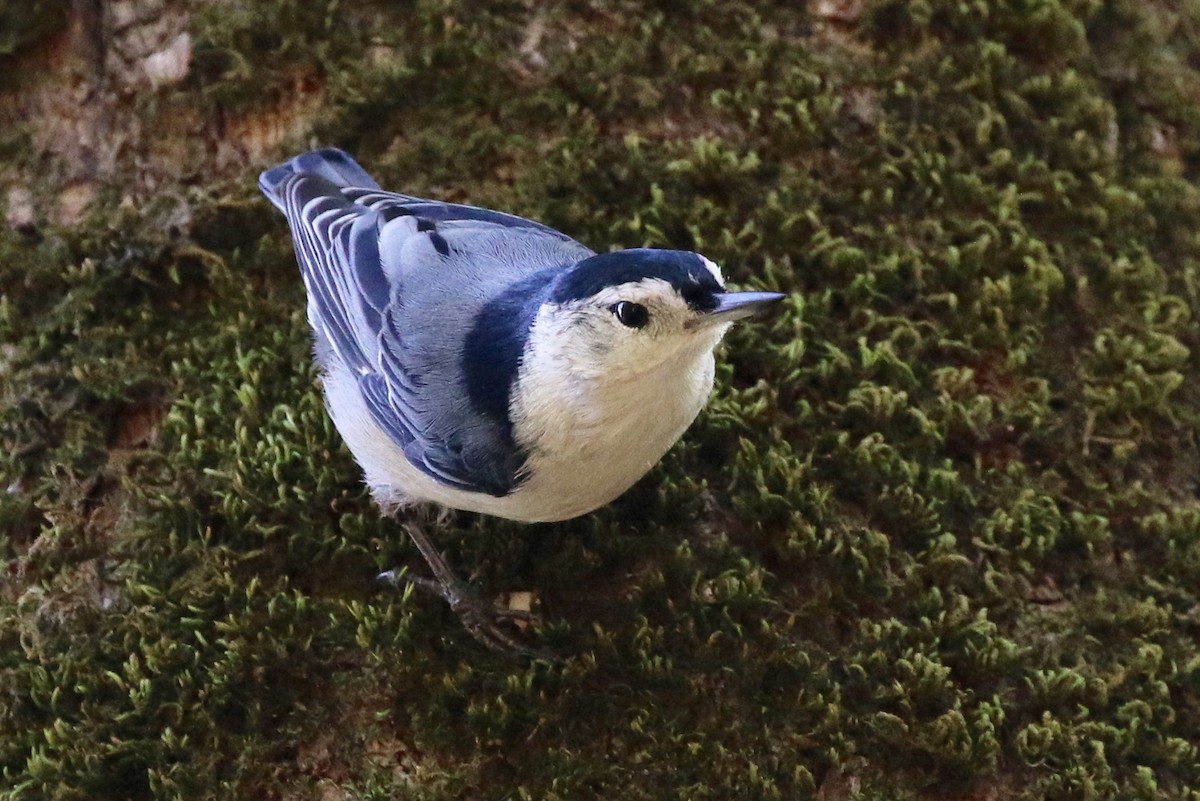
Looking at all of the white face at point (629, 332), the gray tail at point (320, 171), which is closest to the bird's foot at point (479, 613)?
the white face at point (629, 332)

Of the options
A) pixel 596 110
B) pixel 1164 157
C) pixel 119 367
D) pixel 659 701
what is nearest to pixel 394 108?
Result: pixel 596 110

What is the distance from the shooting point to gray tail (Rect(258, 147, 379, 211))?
256 cm

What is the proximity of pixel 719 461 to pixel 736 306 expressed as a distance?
605mm

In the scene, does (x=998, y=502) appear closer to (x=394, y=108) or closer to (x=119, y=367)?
→ (x=394, y=108)

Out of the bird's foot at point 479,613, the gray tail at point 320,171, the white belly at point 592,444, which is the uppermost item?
the gray tail at point 320,171

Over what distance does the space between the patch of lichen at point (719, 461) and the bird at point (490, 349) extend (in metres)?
0.19

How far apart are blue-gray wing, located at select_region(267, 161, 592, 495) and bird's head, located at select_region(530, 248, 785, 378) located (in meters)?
0.18

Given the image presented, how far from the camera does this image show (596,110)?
2.84 metres

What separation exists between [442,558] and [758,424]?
748 mm

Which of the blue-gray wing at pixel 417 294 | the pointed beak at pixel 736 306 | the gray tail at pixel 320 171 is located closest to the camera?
the pointed beak at pixel 736 306

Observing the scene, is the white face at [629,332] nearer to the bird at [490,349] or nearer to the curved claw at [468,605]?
the bird at [490,349]

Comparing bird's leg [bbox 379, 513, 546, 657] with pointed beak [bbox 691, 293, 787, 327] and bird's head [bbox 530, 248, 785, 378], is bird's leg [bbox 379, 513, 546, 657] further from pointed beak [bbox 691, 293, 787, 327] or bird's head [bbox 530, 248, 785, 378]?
pointed beak [bbox 691, 293, 787, 327]

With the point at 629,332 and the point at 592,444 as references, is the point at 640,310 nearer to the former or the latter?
the point at 629,332

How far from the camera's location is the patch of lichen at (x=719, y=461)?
2107mm
